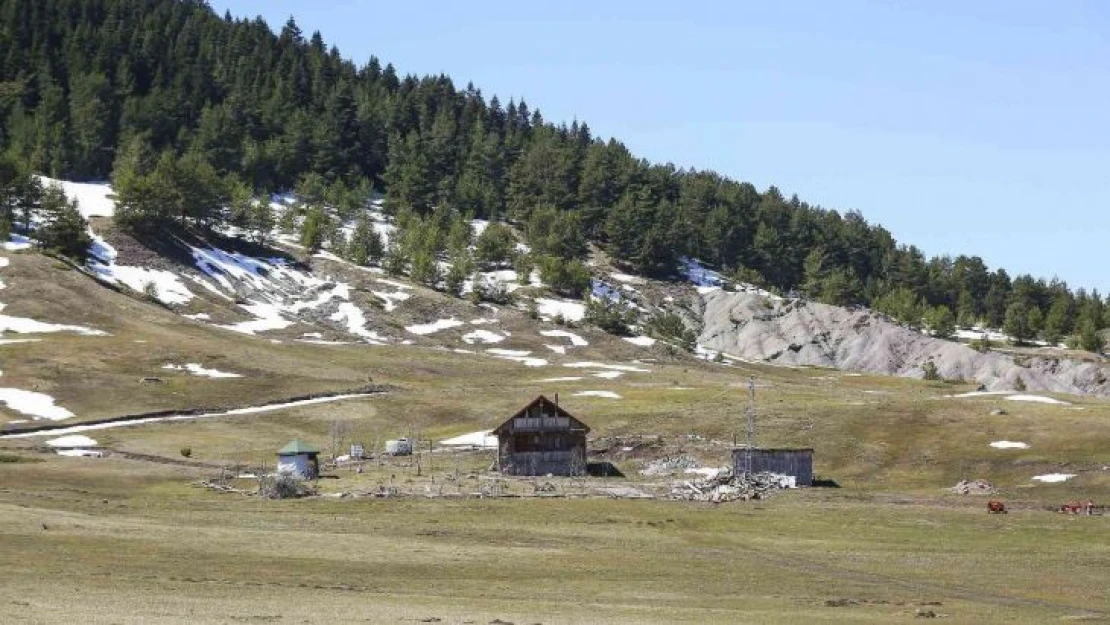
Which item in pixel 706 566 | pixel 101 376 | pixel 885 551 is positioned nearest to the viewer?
pixel 706 566

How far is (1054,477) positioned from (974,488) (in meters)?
6.53

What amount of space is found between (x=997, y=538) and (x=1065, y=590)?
18.8m

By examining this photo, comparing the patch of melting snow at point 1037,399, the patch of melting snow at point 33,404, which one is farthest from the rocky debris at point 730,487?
the patch of melting snow at point 33,404

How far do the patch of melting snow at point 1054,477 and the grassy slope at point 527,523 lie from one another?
86 cm

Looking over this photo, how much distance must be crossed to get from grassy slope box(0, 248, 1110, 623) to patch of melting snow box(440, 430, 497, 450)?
3.98 metres

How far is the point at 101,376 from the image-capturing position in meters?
145

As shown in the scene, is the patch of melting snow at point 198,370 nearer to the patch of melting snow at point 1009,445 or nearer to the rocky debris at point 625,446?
the rocky debris at point 625,446

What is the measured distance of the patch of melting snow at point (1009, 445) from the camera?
109 metres

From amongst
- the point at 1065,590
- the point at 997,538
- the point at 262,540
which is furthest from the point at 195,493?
the point at 1065,590

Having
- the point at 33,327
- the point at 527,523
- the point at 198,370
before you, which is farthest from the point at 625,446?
the point at 33,327

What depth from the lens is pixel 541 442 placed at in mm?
116938

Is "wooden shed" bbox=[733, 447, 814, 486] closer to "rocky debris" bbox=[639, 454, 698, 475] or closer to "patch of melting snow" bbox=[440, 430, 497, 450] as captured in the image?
"rocky debris" bbox=[639, 454, 698, 475]

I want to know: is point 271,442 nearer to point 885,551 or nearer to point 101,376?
point 101,376

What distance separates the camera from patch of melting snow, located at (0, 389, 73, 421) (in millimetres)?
129625
